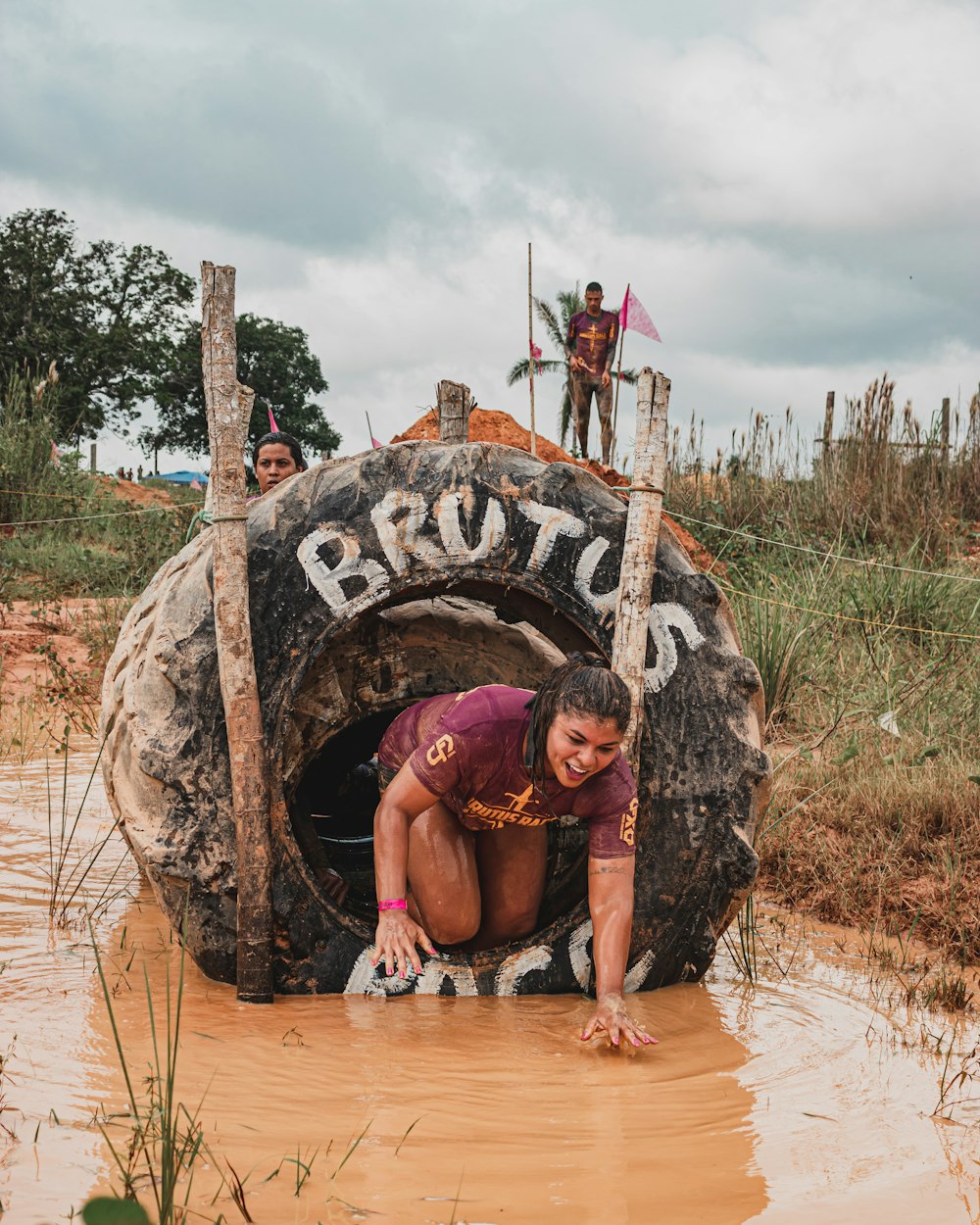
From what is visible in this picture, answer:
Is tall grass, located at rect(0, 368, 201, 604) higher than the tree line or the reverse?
the reverse

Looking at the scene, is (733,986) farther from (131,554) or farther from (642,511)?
(131,554)

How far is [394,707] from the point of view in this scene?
15.3ft

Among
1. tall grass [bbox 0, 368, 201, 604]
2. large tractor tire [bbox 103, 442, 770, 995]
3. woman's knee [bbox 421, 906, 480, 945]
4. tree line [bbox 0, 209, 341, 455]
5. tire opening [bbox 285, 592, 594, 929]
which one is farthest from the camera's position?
tree line [bbox 0, 209, 341, 455]

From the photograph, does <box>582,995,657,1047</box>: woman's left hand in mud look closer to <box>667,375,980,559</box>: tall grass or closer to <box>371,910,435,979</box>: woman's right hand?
<box>371,910,435,979</box>: woman's right hand

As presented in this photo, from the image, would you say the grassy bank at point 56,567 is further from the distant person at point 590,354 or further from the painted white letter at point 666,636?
the distant person at point 590,354

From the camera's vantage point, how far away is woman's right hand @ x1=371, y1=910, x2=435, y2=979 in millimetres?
3410

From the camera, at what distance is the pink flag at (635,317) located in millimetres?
8258

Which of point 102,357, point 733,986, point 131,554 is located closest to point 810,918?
point 733,986

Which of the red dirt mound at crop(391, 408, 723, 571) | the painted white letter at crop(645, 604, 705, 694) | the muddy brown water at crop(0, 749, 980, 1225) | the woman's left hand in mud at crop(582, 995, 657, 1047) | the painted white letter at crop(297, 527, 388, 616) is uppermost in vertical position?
the red dirt mound at crop(391, 408, 723, 571)

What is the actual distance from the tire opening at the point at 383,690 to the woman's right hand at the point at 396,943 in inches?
21.0

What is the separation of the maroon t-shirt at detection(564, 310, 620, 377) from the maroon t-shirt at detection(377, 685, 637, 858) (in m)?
11.9

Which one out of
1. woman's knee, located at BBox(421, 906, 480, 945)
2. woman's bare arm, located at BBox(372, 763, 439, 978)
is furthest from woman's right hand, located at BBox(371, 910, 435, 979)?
woman's knee, located at BBox(421, 906, 480, 945)

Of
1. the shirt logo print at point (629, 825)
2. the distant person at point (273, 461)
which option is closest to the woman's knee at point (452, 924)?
the shirt logo print at point (629, 825)

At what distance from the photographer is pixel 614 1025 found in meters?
3.14
